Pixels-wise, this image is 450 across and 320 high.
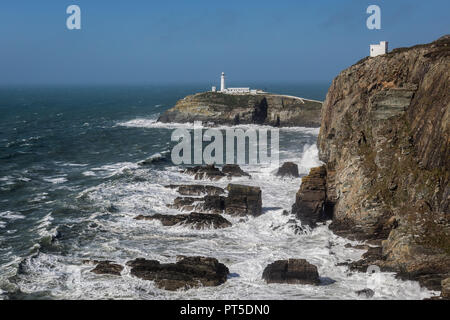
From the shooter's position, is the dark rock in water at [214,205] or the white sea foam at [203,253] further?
the dark rock in water at [214,205]

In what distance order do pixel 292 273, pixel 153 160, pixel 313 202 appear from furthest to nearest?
pixel 153 160 < pixel 313 202 < pixel 292 273

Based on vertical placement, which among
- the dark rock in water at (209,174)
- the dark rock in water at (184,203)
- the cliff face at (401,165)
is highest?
the cliff face at (401,165)

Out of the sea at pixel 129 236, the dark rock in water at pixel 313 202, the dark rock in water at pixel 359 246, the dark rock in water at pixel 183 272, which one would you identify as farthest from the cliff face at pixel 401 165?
the dark rock in water at pixel 183 272

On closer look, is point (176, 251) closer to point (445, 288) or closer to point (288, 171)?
point (445, 288)

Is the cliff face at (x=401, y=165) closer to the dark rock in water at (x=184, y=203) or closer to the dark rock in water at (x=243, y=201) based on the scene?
the dark rock in water at (x=243, y=201)

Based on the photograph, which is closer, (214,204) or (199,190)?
(214,204)

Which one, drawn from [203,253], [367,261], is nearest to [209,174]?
[203,253]
